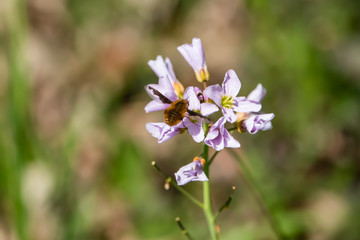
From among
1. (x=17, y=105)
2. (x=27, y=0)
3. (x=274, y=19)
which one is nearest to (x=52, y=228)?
(x=17, y=105)

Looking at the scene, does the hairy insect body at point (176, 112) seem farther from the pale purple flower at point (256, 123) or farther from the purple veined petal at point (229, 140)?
the pale purple flower at point (256, 123)

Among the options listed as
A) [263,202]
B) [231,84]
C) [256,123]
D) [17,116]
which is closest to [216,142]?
[256,123]

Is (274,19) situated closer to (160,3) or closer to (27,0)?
(160,3)

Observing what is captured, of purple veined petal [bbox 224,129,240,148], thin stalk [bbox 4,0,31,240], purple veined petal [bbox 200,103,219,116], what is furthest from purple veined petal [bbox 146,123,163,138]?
thin stalk [bbox 4,0,31,240]

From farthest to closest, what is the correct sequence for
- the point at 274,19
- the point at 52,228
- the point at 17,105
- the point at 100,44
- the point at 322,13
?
the point at 100,44, the point at 322,13, the point at 274,19, the point at 52,228, the point at 17,105

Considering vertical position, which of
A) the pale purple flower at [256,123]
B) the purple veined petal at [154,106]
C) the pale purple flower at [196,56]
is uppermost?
the pale purple flower at [196,56]

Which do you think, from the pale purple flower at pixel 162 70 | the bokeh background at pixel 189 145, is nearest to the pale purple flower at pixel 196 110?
the pale purple flower at pixel 162 70
